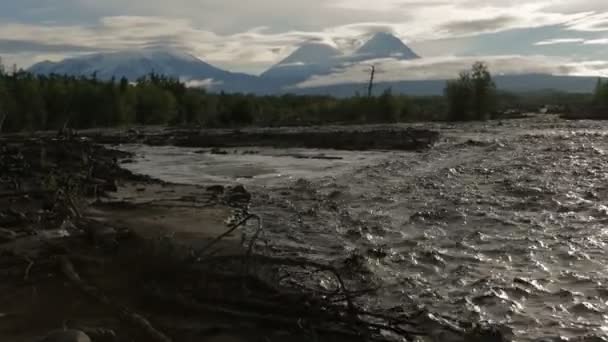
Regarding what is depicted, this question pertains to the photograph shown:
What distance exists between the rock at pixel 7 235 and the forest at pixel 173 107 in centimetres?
6194

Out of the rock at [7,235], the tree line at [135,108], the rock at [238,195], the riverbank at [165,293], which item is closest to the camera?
the riverbank at [165,293]

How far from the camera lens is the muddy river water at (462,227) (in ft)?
29.6

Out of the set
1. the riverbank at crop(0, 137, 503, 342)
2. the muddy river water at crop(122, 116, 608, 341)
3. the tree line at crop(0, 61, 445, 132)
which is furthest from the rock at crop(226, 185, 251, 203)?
the tree line at crop(0, 61, 445, 132)

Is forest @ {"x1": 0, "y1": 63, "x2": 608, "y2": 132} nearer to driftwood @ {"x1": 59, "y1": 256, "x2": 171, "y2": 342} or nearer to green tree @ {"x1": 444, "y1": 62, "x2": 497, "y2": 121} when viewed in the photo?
green tree @ {"x1": 444, "y1": 62, "x2": 497, "y2": 121}

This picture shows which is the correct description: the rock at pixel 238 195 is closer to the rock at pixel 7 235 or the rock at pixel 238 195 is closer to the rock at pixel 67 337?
the rock at pixel 7 235

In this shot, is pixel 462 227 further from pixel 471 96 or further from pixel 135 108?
pixel 135 108

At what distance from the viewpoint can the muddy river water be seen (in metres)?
9.03

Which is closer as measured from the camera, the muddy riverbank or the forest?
the muddy riverbank

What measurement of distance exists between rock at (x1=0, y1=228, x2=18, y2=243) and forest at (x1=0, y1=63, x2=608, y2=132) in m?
61.9

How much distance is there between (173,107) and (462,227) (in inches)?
3518

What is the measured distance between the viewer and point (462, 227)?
1430 centimetres

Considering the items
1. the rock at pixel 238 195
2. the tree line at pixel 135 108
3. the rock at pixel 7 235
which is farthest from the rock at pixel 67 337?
the tree line at pixel 135 108

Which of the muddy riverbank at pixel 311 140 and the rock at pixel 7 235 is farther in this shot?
the muddy riverbank at pixel 311 140

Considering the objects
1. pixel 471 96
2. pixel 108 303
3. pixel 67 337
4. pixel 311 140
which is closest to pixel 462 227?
pixel 108 303
